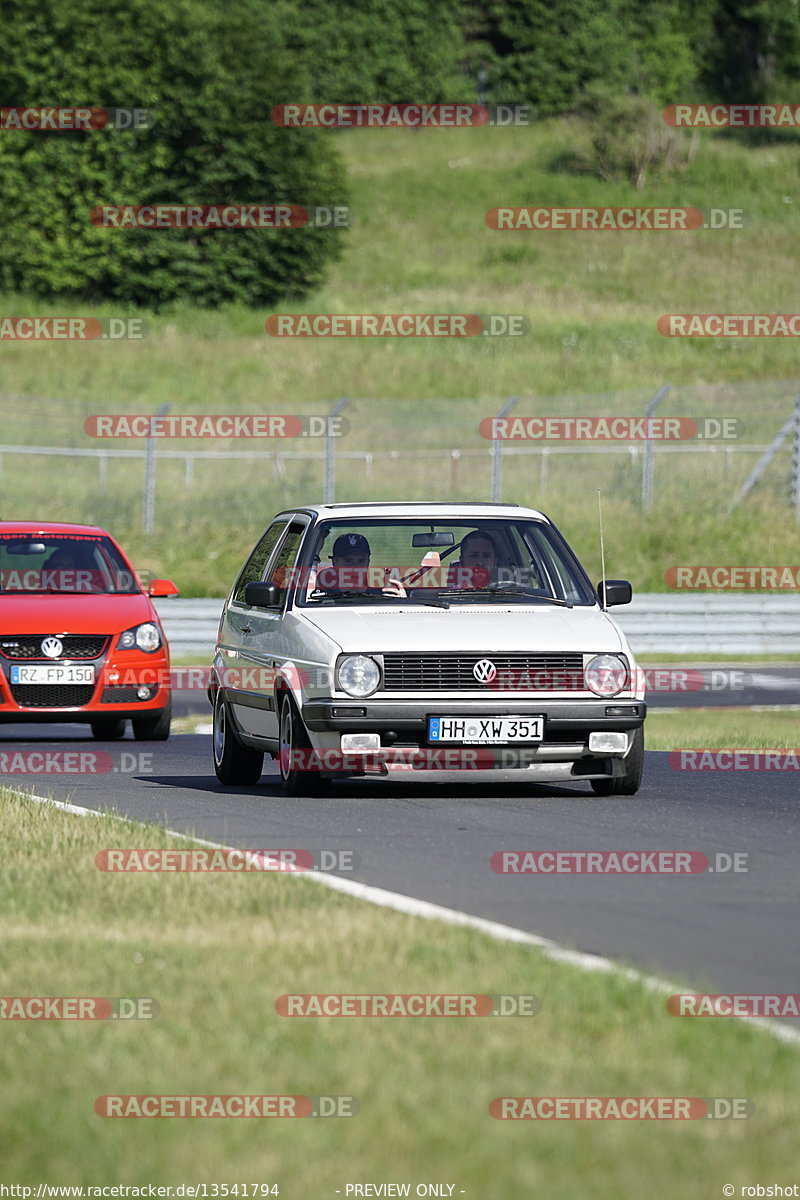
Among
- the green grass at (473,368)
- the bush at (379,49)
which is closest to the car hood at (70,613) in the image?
the green grass at (473,368)

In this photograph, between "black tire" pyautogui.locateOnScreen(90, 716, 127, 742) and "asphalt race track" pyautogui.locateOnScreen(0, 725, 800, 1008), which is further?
"black tire" pyautogui.locateOnScreen(90, 716, 127, 742)

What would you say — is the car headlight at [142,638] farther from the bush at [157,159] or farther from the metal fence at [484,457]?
the bush at [157,159]

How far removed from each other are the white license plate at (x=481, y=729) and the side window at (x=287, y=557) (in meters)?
1.60

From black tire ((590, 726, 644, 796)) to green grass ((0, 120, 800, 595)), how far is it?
58.6ft

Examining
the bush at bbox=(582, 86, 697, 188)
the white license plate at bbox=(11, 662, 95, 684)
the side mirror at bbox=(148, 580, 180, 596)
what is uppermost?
the bush at bbox=(582, 86, 697, 188)

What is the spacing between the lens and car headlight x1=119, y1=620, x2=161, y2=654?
16719 millimetres

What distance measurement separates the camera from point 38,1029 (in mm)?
5762

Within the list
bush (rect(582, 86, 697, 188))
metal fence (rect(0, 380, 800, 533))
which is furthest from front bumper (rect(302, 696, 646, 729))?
bush (rect(582, 86, 697, 188))

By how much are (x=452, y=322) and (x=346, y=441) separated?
17.8 meters

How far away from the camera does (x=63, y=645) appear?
1648 cm

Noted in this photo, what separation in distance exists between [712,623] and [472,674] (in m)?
15.9

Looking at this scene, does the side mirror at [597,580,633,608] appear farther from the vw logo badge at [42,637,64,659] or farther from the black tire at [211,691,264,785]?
the vw logo badge at [42,637,64,659]

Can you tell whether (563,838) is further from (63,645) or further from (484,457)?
(484,457)

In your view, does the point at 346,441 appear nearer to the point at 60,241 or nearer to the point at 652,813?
the point at 60,241
